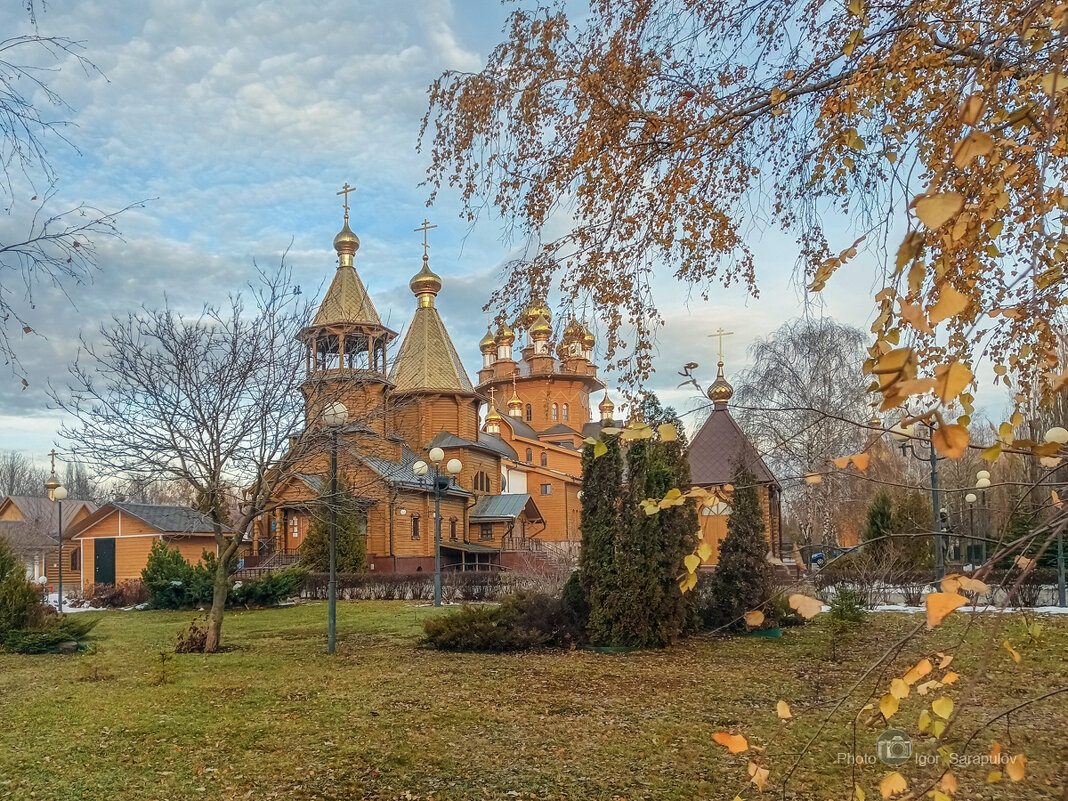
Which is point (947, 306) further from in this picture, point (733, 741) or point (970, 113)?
point (733, 741)

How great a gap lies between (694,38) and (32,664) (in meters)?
10.7

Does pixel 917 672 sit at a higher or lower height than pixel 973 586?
lower

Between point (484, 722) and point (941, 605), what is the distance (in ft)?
18.1

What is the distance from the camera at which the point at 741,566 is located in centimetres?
1163

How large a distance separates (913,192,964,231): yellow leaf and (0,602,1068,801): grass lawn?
0.93 meters

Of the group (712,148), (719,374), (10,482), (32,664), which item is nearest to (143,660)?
(32,664)

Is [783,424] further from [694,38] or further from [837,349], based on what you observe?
[694,38]

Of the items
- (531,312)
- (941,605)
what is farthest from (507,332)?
(941,605)

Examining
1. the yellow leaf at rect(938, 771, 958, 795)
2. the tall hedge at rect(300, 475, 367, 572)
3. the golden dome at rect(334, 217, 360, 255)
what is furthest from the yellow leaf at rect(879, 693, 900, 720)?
the golden dome at rect(334, 217, 360, 255)

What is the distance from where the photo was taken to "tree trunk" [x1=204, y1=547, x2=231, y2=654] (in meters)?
10.4

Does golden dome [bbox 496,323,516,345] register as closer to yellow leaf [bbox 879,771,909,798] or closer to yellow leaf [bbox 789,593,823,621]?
yellow leaf [bbox 789,593,823,621]

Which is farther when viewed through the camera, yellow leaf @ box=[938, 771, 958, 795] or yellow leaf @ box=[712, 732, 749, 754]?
yellow leaf @ box=[712, 732, 749, 754]

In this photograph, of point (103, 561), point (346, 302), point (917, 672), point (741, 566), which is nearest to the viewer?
point (917, 672)

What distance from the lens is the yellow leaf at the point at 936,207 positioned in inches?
41.9
